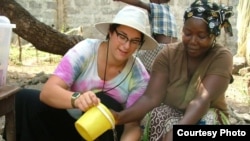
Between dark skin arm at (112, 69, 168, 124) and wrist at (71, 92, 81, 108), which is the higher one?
wrist at (71, 92, 81, 108)

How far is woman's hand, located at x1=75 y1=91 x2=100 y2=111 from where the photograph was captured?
6.74ft

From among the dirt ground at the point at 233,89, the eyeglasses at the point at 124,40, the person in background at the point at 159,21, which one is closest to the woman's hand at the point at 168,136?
the eyeglasses at the point at 124,40

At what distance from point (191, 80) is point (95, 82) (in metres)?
0.63

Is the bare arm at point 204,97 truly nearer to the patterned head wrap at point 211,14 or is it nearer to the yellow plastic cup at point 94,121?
the patterned head wrap at point 211,14

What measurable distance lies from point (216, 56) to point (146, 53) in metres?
1.16

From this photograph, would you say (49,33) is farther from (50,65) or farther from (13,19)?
(50,65)

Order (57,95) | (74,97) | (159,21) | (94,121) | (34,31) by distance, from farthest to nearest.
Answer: (34,31)
(159,21)
(57,95)
(74,97)
(94,121)

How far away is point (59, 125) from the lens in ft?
8.71

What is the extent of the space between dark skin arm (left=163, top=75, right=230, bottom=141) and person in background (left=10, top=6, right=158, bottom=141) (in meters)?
0.34

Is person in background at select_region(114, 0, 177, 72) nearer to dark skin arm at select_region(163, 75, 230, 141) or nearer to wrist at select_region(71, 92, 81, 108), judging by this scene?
dark skin arm at select_region(163, 75, 230, 141)

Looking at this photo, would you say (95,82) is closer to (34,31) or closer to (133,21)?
(133,21)

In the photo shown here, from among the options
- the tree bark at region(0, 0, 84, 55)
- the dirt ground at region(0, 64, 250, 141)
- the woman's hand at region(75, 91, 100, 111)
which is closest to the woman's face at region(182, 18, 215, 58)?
the woman's hand at region(75, 91, 100, 111)

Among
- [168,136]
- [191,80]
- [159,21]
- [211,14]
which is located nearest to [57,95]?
[168,136]

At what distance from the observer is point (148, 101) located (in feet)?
8.35
